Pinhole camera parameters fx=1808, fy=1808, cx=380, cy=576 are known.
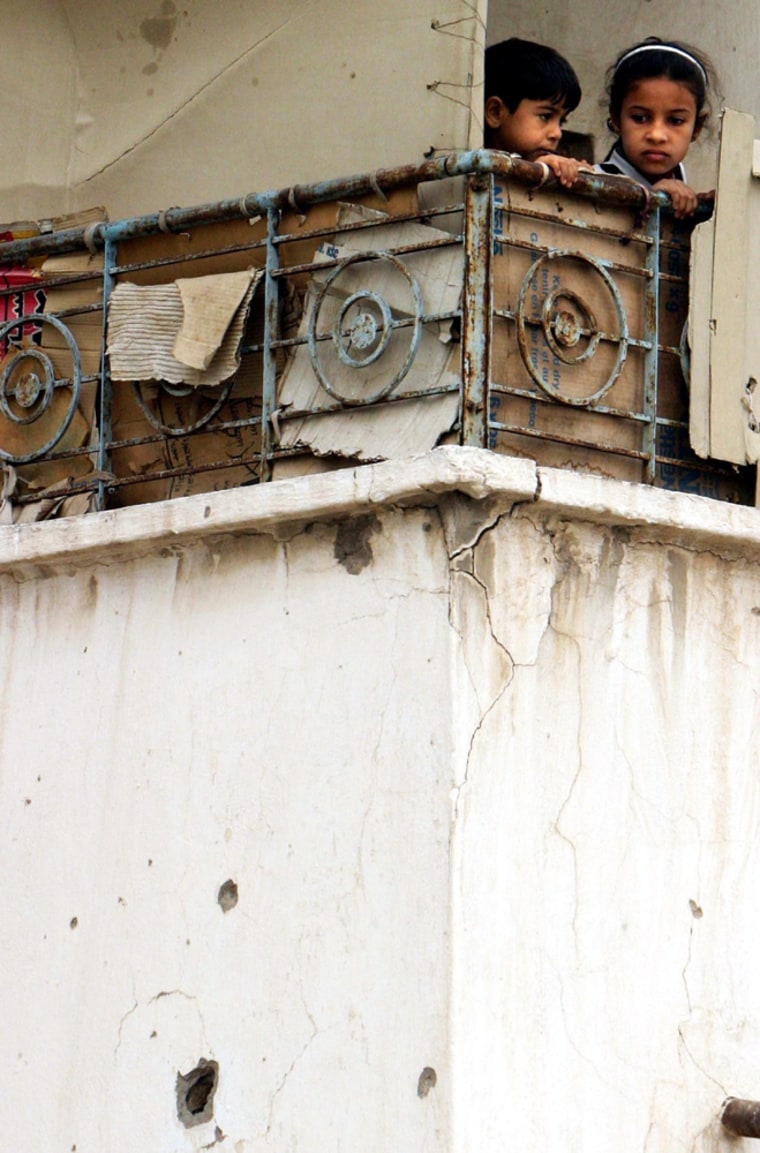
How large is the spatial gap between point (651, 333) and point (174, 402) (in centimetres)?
128

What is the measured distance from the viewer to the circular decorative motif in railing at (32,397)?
493 cm

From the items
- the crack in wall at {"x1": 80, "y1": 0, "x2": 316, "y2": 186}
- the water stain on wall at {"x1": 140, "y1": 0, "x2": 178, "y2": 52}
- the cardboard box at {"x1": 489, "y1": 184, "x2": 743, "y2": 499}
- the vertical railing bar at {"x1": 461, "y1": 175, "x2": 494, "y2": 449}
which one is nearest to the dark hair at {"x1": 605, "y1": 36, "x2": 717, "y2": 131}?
the cardboard box at {"x1": 489, "y1": 184, "x2": 743, "y2": 499}

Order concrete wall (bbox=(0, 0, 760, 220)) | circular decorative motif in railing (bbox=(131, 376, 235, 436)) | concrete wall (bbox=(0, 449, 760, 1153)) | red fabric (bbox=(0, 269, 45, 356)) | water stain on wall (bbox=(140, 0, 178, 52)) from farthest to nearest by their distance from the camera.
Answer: water stain on wall (bbox=(140, 0, 178, 52)) < red fabric (bbox=(0, 269, 45, 356)) < concrete wall (bbox=(0, 0, 760, 220)) < circular decorative motif in railing (bbox=(131, 376, 235, 436)) < concrete wall (bbox=(0, 449, 760, 1153))

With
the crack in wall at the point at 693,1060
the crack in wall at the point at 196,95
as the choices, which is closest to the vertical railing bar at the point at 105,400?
the crack in wall at the point at 196,95

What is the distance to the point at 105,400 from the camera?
16.0 feet

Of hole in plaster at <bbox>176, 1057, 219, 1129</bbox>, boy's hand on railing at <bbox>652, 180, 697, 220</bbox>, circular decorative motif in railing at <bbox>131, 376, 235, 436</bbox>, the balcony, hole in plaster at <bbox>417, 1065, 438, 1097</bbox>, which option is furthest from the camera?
circular decorative motif in railing at <bbox>131, 376, 235, 436</bbox>

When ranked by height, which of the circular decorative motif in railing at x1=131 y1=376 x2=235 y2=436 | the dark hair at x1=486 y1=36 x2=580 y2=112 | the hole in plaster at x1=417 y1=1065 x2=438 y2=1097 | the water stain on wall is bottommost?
the hole in plaster at x1=417 y1=1065 x2=438 y2=1097

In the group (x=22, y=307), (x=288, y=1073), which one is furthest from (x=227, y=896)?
(x=22, y=307)

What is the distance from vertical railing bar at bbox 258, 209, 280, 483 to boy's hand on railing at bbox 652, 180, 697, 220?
3.26 feet

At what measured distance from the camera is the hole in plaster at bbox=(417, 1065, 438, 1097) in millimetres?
3918

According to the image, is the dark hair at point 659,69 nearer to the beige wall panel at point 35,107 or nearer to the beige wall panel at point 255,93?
the beige wall panel at point 255,93

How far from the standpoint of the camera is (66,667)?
478 centimetres

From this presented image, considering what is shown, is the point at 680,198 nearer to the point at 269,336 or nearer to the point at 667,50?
the point at 667,50

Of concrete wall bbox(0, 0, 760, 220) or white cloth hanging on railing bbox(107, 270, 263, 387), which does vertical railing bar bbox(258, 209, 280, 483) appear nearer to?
white cloth hanging on railing bbox(107, 270, 263, 387)
